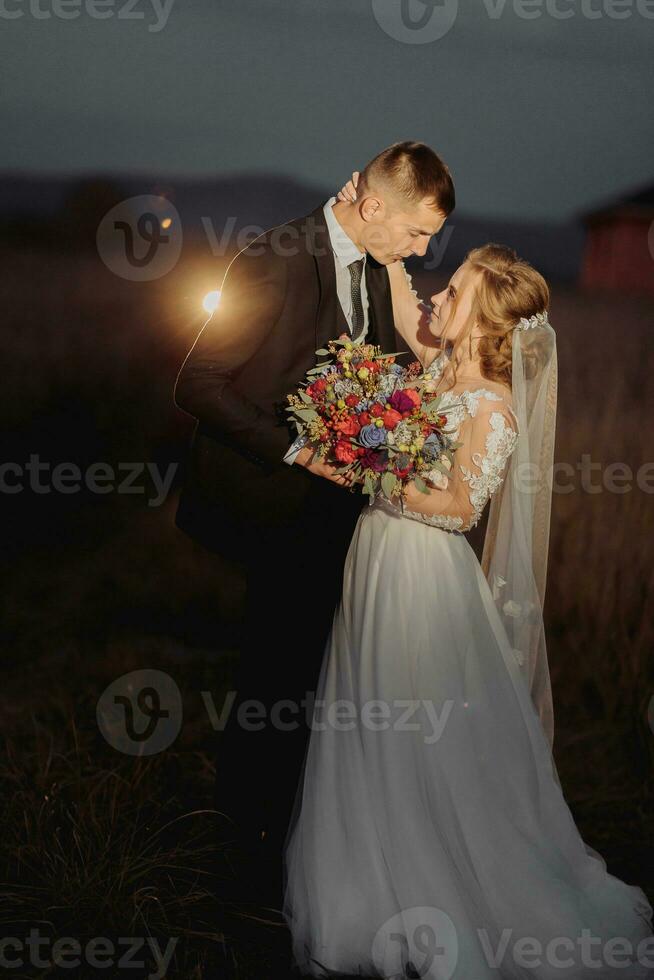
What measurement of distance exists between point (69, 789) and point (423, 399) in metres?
2.30

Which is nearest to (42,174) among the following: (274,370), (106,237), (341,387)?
(106,237)

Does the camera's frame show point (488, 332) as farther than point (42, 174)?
No

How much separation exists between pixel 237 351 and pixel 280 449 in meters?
0.37

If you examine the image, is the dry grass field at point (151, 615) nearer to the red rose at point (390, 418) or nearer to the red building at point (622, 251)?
the red building at point (622, 251)

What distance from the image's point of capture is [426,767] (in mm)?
3066

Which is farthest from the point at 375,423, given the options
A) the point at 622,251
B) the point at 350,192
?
the point at 622,251

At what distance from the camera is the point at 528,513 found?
3.12 meters

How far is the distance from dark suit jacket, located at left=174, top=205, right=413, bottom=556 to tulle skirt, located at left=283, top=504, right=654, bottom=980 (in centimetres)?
41

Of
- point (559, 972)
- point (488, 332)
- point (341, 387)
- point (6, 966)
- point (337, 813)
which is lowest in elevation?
point (6, 966)

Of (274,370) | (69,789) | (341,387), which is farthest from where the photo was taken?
(69,789)

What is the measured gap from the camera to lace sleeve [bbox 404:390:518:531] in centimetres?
296

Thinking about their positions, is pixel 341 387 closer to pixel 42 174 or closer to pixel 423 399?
pixel 423 399

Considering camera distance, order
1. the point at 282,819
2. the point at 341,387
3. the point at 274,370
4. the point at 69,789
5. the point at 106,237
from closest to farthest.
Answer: the point at 341,387
the point at 274,370
the point at 282,819
the point at 69,789
the point at 106,237

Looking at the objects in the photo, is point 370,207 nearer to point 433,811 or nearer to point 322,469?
point 322,469
